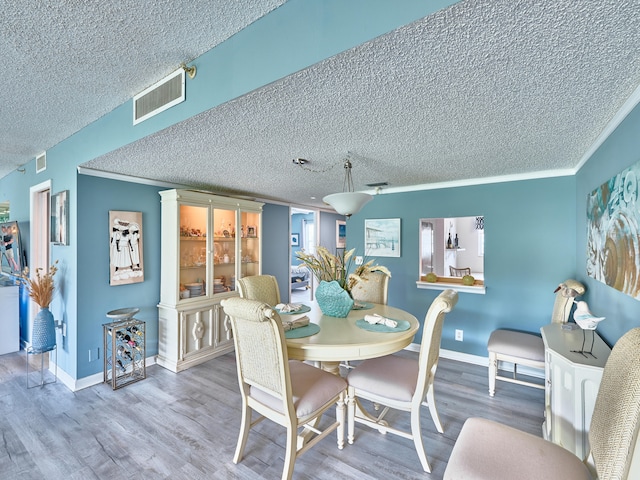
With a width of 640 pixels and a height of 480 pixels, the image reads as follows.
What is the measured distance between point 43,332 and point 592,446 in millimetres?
4086

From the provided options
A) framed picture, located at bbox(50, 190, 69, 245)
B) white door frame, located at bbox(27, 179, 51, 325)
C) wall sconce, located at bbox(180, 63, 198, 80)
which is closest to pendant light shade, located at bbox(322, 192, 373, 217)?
wall sconce, located at bbox(180, 63, 198, 80)

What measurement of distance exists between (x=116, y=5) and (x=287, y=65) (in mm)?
729

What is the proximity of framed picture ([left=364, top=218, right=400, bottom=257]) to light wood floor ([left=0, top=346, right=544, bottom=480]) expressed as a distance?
162 cm

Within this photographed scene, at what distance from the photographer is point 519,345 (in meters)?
2.54

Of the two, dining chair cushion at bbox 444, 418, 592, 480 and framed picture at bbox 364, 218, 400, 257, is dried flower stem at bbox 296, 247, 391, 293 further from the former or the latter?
framed picture at bbox 364, 218, 400, 257

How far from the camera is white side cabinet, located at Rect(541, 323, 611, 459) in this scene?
1.49 metres

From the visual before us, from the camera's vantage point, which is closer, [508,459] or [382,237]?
[508,459]

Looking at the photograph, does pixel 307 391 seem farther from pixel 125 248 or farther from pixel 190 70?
pixel 125 248

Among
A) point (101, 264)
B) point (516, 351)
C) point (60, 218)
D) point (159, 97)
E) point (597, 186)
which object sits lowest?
point (516, 351)

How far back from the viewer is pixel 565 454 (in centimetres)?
124

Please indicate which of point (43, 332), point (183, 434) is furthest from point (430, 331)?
point (43, 332)

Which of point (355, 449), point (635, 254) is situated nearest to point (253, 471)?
point (355, 449)

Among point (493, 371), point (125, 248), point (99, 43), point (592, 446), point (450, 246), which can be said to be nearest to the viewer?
point (592, 446)

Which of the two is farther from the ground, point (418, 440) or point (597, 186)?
point (597, 186)
